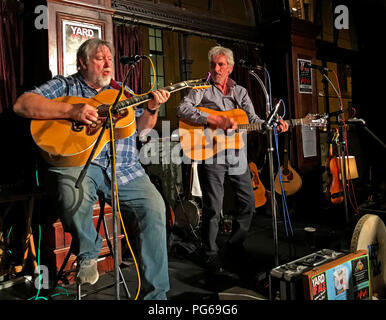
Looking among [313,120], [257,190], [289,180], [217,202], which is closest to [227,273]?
[217,202]

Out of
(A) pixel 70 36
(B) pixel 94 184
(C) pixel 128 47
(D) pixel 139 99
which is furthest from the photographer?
(C) pixel 128 47

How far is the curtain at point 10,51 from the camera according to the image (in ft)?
9.39

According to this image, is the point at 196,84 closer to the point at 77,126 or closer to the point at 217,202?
the point at 77,126

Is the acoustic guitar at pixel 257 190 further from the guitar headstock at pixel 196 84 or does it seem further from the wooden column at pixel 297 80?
the guitar headstock at pixel 196 84

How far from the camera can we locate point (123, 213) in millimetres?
2062

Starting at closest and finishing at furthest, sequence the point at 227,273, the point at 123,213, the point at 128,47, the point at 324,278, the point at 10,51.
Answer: the point at 324,278, the point at 123,213, the point at 227,273, the point at 10,51, the point at 128,47

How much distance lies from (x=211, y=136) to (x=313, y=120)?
93 centimetres

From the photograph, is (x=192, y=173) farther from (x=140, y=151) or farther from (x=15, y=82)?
(x=15, y=82)

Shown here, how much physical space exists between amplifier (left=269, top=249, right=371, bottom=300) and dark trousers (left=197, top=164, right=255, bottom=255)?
3.39ft

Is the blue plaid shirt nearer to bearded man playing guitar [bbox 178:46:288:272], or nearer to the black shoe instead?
bearded man playing guitar [bbox 178:46:288:272]

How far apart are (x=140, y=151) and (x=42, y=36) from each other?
176 cm

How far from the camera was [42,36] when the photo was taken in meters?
2.76

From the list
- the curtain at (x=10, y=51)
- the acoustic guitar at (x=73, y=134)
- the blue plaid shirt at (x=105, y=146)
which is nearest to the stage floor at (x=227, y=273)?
the blue plaid shirt at (x=105, y=146)
